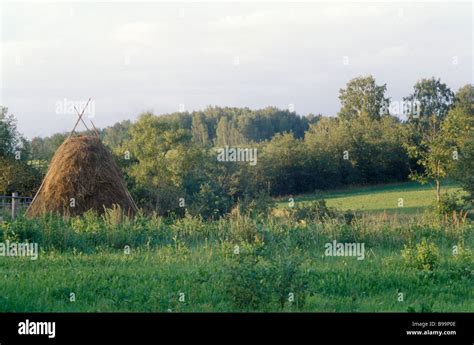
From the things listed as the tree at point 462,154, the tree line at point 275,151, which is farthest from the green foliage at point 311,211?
the tree at point 462,154

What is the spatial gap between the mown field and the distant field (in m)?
22.9

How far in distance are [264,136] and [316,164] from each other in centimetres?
1745

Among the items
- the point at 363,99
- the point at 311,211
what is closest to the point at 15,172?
the point at 311,211

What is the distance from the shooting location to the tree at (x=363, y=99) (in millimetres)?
65312

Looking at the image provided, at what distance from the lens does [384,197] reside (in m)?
43.6

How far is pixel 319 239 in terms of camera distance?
529 inches

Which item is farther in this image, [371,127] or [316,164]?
[371,127]

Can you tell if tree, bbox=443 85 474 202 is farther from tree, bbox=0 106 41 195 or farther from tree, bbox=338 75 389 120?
tree, bbox=338 75 389 120

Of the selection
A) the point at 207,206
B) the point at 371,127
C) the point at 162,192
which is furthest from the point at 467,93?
the point at 207,206

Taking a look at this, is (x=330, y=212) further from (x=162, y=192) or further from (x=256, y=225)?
(x=162, y=192)

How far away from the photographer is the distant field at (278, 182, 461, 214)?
3841 cm
